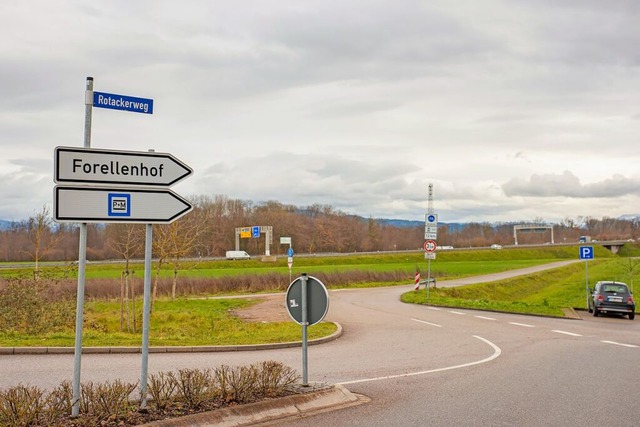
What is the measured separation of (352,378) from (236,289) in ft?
101

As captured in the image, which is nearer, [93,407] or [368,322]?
[93,407]

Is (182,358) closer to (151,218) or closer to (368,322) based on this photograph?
(151,218)

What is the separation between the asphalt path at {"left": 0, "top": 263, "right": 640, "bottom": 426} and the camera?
25.5 ft

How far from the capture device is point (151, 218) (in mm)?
6891

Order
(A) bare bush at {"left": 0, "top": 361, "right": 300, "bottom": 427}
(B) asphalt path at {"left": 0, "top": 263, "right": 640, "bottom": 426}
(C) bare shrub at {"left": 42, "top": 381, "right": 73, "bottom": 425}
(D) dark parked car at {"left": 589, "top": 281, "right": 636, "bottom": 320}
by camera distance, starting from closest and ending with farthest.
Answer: (A) bare bush at {"left": 0, "top": 361, "right": 300, "bottom": 427} → (C) bare shrub at {"left": 42, "top": 381, "right": 73, "bottom": 425} → (B) asphalt path at {"left": 0, "top": 263, "right": 640, "bottom": 426} → (D) dark parked car at {"left": 589, "top": 281, "right": 636, "bottom": 320}

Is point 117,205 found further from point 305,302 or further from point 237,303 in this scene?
point 237,303

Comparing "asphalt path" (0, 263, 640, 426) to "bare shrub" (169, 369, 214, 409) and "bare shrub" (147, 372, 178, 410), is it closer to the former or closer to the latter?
"bare shrub" (169, 369, 214, 409)

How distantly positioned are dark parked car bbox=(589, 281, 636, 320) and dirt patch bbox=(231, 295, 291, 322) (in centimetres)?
1328

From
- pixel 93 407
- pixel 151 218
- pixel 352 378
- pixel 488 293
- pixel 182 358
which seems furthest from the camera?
pixel 488 293

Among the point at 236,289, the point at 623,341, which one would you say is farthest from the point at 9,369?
the point at 236,289

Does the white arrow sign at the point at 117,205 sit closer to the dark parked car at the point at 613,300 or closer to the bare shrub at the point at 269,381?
the bare shrub at the point at 269,381

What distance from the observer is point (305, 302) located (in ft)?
28.2

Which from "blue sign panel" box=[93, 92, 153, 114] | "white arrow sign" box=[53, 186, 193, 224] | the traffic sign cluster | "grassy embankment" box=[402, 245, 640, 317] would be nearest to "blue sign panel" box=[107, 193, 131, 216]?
"white arrow sign" box=[53, 186, 193, 224]

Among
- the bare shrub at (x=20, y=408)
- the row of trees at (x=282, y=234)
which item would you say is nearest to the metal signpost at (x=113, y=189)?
the bare shrub at (x=20, y=408)
